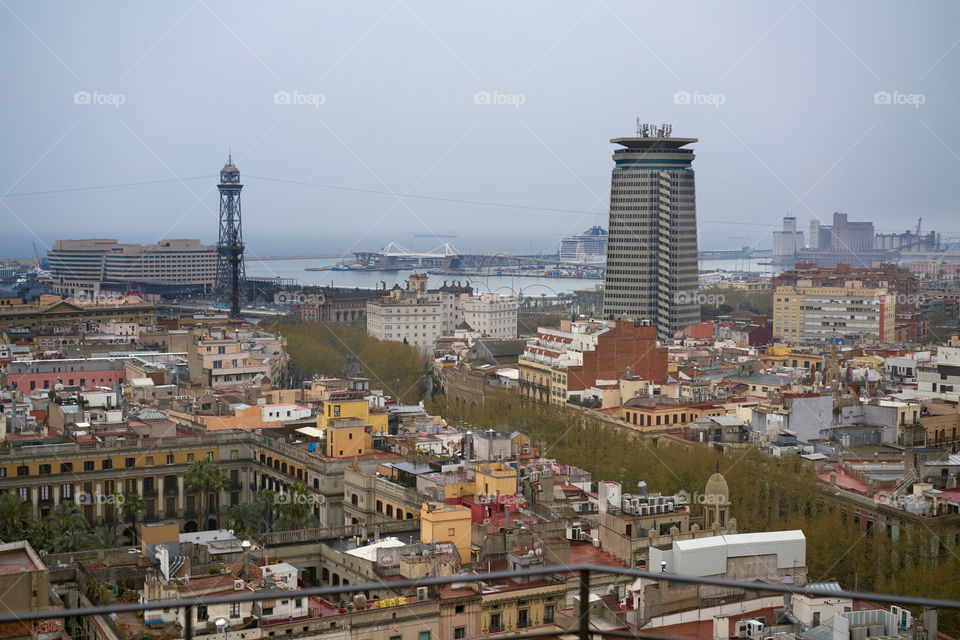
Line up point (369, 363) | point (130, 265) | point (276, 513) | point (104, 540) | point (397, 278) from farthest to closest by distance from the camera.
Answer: point (397, 278), point (130, 265), point (369, 363), point (276, 513), point (104, 540)

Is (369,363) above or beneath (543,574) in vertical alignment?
beneath

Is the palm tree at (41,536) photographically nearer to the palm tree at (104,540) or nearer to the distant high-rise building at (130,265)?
the palm tree at (104,540)

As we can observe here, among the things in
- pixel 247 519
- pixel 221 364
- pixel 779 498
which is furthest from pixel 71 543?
pixel 221 364

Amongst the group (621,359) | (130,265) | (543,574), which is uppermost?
(130,265)

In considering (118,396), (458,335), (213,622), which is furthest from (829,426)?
(458,335)

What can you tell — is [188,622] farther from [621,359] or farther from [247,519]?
[621,359]

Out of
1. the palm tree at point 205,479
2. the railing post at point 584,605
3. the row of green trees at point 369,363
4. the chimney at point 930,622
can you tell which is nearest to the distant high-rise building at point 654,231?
the row of green trees at point 369,363
